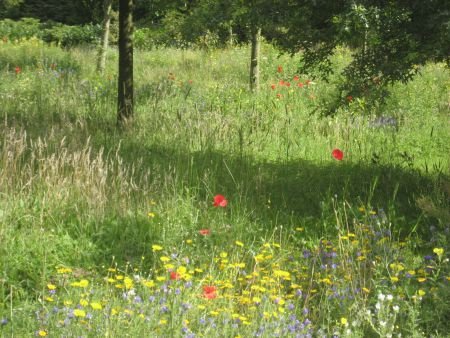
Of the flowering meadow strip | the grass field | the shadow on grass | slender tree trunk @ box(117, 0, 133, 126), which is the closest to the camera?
the flowering meadow strip

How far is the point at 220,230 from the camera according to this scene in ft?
16.2

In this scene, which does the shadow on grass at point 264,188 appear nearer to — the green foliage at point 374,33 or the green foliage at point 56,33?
the green foliage at point 374,33

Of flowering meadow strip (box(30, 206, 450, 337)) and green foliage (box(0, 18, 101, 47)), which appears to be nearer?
flowering meadow strip (box(30, 206, 450, 337))

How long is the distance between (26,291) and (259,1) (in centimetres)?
313

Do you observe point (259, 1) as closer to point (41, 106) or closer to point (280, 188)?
point (280, 188)

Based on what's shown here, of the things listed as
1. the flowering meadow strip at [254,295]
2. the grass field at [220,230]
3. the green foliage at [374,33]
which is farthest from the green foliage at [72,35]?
the flowering meadow strip at [254,295]

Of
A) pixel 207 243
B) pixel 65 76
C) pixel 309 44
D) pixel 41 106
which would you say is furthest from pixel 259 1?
pixel 65 76

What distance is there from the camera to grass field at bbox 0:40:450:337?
3652mm

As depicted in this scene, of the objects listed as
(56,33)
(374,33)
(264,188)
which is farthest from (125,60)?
(56,33)

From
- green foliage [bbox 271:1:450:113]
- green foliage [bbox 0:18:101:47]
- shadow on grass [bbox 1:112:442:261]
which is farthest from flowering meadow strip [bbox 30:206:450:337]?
green foliage [bbox 0:18:101:47]

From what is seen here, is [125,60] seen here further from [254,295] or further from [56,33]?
[56,33]

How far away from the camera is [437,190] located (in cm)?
573

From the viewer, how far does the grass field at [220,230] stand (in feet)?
12.0

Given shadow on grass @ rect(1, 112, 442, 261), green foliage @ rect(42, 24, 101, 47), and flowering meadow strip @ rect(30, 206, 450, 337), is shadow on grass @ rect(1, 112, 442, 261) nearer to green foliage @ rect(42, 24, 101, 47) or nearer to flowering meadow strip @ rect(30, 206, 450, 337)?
flowering meadow strip @ rect(30, 206, 450, 337)
